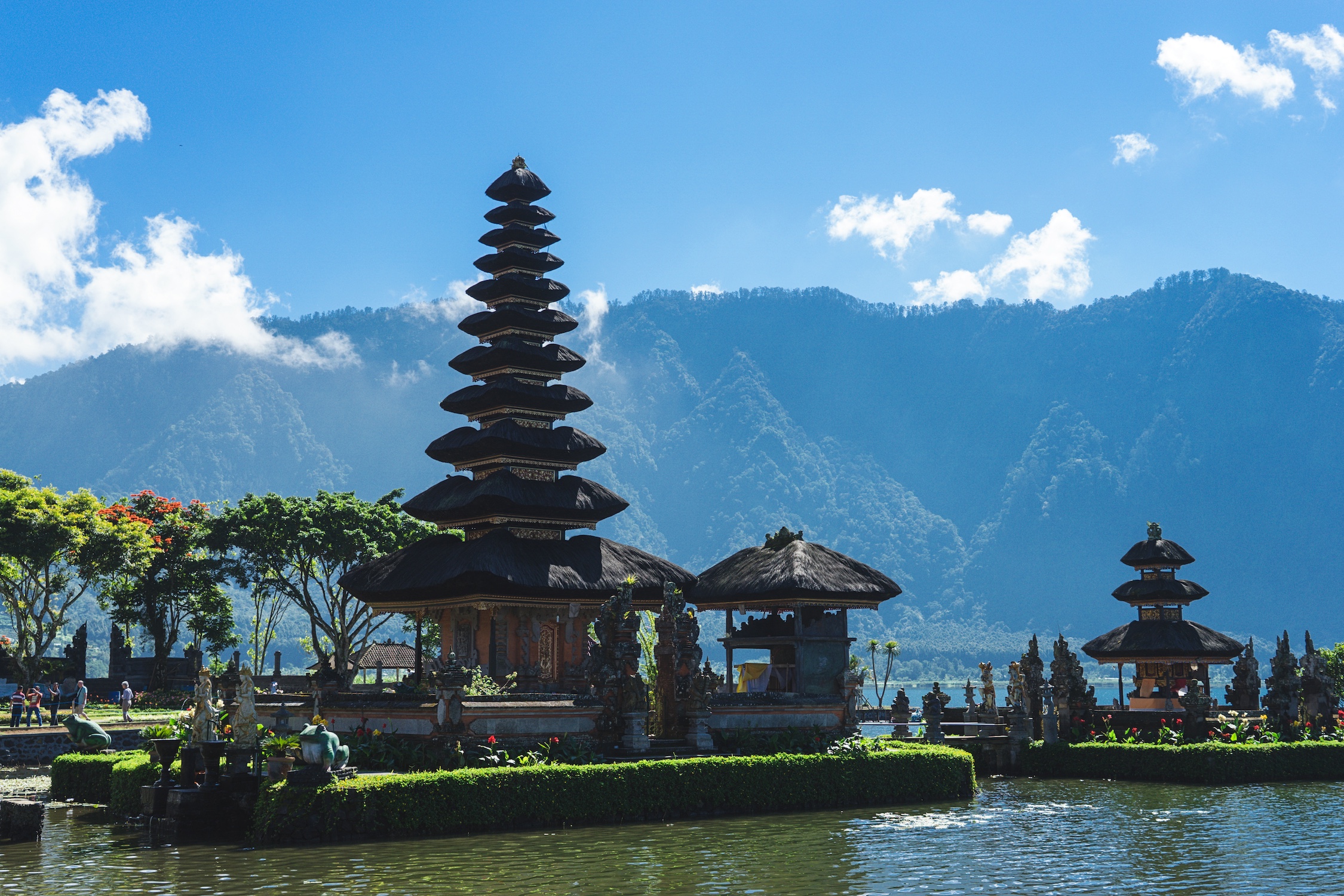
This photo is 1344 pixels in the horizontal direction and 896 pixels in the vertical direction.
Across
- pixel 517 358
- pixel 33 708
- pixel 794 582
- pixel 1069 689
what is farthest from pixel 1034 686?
pixel 33 708

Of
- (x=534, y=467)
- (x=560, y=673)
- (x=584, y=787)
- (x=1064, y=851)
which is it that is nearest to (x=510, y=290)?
(x=534, y=467)

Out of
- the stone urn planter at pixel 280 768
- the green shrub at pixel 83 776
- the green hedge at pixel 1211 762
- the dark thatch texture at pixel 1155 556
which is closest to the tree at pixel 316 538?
the green shrub at pixel 83 776

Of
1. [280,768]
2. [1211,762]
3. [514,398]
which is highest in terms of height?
[514,398]

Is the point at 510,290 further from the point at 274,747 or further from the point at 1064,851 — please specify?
the point at 1064,851

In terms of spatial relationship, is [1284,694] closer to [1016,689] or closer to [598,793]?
[1016,689]

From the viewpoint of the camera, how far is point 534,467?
41281mm

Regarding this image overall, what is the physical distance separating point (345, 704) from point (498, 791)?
251 inches

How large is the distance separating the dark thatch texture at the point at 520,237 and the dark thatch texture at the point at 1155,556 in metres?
Answer: 25.2

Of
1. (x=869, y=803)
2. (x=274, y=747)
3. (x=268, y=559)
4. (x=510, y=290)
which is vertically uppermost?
(x=510, y=290)

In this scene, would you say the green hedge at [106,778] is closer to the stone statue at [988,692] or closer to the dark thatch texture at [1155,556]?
the stone statue at [988,692]

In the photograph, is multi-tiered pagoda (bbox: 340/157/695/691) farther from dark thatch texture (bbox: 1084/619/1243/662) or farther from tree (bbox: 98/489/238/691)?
tree (bbox: 98/489/238/691)

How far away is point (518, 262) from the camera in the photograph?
44406 millimetres

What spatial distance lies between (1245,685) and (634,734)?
28995mm

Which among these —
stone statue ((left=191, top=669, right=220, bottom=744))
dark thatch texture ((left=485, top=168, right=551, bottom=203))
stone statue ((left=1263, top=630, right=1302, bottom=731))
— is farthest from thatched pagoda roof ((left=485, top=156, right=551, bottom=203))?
stone statue ((left=1263, top=630, right=1302, bottom=731))
